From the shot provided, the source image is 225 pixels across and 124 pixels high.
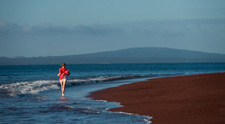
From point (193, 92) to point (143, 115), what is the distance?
4.76m

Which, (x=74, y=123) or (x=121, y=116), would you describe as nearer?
(x=74, y=123)

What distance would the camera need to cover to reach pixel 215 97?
1255 cm

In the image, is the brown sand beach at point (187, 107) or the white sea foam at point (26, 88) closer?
the brown sand beach at point (187, 107)

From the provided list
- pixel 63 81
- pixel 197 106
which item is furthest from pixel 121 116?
pixel 63 81

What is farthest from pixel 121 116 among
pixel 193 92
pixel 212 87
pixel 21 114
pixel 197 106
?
pixel 212 87

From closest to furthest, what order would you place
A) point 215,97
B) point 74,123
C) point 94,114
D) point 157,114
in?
point 74,123 → point 157,114 → point 94,114 → point 215,97


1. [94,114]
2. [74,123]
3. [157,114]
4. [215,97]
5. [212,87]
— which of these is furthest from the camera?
[212,87]

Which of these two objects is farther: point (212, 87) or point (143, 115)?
point (212, 87)

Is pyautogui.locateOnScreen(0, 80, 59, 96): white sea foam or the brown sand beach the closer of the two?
the brown sand beach

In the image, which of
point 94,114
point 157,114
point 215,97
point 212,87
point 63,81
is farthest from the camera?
point 63,81

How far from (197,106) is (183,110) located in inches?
29.0

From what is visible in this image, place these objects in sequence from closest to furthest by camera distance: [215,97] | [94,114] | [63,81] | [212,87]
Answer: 1. [94,114]
2. [215,97]
3. [212,87]
4. [63,81]

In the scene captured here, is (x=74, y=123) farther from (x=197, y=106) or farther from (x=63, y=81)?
(x=63, y=81)

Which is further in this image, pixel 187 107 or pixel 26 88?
pixel 26 88
